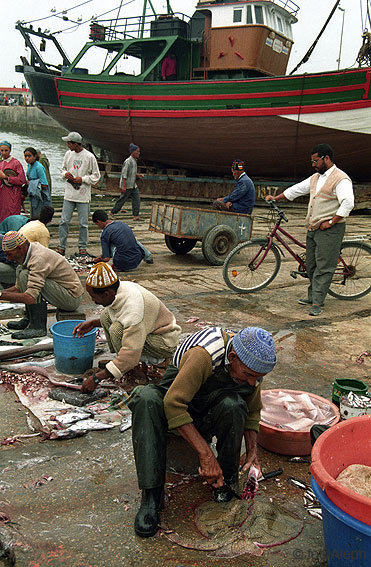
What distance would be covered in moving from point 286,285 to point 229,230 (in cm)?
150

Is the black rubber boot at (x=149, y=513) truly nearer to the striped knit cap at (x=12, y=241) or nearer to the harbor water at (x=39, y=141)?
the striped knit cap at (x=12, y=241)

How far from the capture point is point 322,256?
6.29 meters

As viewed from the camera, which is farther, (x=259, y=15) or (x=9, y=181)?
(x=259, y=15)

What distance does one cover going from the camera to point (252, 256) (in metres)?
7.15

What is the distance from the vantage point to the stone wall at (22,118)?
6638 centimetres

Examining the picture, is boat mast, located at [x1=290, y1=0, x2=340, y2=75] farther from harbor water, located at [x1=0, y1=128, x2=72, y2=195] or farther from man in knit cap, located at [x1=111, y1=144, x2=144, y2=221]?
harbor water, located at [x1=0, y1=128, x2=72, y2=195]

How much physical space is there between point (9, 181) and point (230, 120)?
10.0 meters

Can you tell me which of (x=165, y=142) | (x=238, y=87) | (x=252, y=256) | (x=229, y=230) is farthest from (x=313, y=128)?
(x=252, y=256)

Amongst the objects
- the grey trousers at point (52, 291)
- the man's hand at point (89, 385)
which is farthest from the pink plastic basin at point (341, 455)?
the grey trousers at point (52, 291)

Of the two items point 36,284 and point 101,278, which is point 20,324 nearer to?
point 36,284

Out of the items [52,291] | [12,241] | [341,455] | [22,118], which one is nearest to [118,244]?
[52,291]

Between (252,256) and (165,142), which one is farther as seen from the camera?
(165,142)

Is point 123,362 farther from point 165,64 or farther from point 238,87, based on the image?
point 165,64

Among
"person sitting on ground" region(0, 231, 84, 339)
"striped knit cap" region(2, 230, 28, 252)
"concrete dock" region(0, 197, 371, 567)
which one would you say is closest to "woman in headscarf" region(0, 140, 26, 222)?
"person sitting on ground" region(0, 231, 84, 339)
